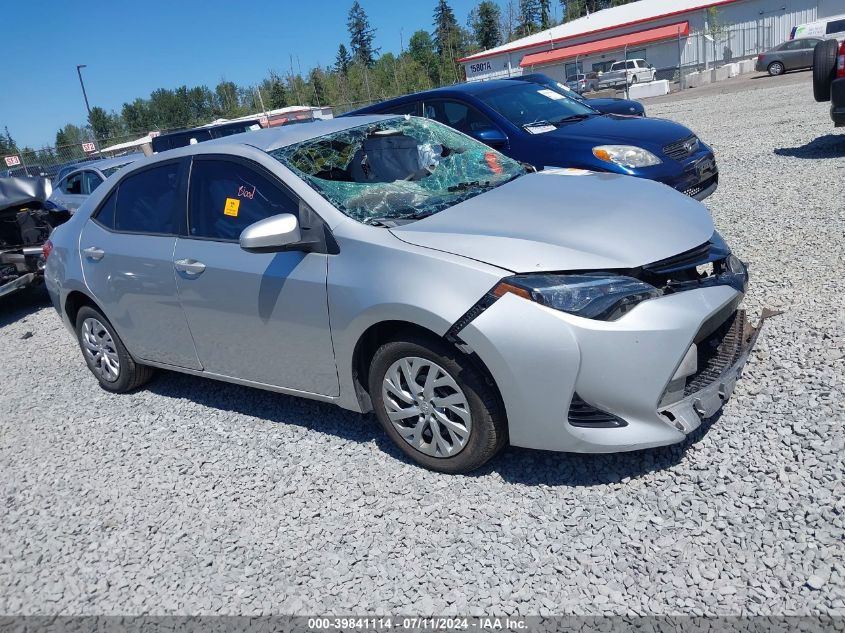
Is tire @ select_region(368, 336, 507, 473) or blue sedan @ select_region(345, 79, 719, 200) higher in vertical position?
blue sedan @ select_region(345, 79, 719, 200)

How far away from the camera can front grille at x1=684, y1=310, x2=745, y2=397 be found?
3070 mm

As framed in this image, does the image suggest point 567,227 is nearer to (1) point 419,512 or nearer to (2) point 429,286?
(2) point 429,286

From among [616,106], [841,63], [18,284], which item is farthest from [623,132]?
[18,284]

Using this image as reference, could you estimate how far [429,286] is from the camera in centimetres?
305

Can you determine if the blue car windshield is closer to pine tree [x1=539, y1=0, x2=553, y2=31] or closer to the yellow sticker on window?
the yellow sticker on window

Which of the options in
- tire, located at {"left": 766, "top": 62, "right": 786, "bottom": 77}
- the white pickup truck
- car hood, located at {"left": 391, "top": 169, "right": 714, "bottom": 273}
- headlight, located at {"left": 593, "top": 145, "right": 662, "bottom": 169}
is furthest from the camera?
the white pickup truck

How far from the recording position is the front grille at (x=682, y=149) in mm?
6504

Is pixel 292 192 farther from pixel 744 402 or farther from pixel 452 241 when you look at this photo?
pixel 744 402

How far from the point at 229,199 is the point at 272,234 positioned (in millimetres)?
785

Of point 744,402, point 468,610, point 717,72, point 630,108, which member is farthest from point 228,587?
point 717,72

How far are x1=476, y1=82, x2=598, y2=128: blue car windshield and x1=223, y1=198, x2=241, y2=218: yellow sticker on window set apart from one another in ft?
13.7

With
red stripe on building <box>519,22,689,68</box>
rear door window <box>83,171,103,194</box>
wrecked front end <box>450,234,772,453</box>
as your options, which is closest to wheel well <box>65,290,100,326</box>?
wrecked front end <box>450,234,772,453</box>

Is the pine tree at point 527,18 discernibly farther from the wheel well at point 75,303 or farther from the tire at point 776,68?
the wheel well at point 75,303

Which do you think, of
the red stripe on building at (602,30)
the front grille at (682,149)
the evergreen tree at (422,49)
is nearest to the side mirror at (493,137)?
the front grille at (682,149)
